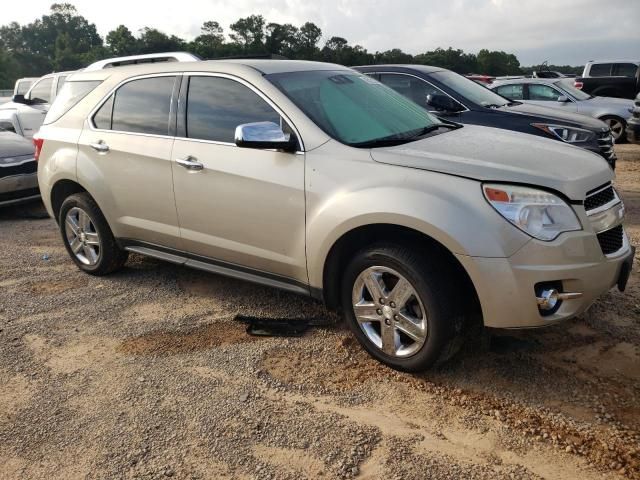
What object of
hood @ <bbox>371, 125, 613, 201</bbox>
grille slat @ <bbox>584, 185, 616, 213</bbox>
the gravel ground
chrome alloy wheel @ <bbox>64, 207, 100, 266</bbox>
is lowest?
the gravel ground

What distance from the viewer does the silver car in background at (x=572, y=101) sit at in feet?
40.1

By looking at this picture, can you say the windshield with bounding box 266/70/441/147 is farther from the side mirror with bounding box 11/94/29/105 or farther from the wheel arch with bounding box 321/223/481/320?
the side mirror with bounding box 11/94/29/105

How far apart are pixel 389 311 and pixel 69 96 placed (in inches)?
138

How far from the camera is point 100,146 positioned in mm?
4496

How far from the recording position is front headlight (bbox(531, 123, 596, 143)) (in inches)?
254

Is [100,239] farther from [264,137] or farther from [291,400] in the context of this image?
[291,400]

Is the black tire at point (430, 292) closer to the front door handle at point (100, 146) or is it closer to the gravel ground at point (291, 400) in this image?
the gravel ground at point (291, 400)

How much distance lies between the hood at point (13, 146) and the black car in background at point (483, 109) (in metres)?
4.69

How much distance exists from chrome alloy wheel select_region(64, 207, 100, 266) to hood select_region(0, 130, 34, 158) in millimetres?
3206

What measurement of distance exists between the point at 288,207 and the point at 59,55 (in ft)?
228

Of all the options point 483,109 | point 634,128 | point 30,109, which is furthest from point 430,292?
point 30,109

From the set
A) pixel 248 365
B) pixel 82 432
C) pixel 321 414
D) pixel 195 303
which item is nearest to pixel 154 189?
pixel 195 303

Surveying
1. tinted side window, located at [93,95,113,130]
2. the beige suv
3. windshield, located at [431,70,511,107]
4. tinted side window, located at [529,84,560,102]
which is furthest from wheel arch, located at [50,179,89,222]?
tinted side window, located at [529,84,560,102]

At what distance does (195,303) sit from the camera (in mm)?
4461
